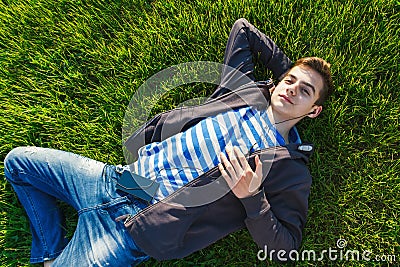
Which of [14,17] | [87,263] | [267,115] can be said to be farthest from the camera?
[14,17]

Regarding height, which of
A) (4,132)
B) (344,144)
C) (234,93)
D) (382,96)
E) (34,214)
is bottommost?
(344,144)

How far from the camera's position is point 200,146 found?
2172 mm

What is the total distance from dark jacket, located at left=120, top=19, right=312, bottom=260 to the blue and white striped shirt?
61 millimetres

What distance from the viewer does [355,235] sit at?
2.47 meters

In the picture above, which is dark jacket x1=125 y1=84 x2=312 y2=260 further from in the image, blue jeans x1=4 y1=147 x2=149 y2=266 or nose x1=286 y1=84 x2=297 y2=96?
nose x1=286 y1=84 x2=297 y2=96

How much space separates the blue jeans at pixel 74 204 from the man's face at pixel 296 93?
851 millimetres

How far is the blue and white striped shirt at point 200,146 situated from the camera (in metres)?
2.17

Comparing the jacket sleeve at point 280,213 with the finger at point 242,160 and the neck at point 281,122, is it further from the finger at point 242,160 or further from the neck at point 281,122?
the neck at point 281,122

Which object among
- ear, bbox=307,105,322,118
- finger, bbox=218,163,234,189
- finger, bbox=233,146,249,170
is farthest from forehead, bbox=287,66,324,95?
finger, bbox=218,163,234,189

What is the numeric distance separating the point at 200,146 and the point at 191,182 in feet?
0.60

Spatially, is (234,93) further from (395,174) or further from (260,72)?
(395,174)

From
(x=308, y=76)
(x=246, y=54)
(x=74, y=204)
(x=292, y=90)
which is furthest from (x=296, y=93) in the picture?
(x=74, y=204)

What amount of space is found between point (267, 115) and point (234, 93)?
218 mm

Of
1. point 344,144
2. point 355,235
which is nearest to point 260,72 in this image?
point 344,144
